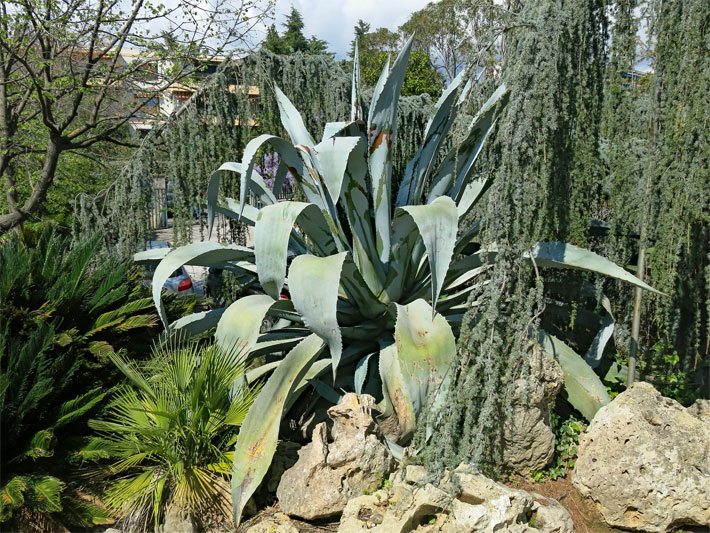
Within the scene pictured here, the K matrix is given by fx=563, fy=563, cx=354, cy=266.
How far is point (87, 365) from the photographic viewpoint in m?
3.33

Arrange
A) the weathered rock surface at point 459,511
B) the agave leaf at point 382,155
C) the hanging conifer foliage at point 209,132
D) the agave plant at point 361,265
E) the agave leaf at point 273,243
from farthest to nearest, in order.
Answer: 1. the hanging conifer foliage at point 209,132
2. the agave leaf at point 382,155
3. the agave leaf at point 273,243
4. the agave plant at point 361,265
5. the weathered rock surface at point 459,511

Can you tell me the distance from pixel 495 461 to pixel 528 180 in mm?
1410

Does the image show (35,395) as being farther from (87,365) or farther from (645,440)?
(645,440)

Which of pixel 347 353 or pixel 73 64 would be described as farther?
pixel 73 64

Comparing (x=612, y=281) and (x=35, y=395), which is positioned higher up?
(x=612, y=281)

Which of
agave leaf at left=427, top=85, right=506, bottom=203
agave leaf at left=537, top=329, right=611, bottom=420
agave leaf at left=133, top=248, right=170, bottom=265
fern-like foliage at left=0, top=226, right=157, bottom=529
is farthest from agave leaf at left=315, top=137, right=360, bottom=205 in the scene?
agave leaf at left=133, top=248, right=170, bottom=265

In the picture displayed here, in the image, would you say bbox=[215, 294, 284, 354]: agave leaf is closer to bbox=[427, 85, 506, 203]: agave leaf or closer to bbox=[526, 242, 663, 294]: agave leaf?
bbox=[427, 85, 506, 203]: agave leaf

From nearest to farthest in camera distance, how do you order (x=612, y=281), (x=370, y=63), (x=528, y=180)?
1. (x=528, y=180)
2. (x=612, y=281)
3. (x=370, y=63)

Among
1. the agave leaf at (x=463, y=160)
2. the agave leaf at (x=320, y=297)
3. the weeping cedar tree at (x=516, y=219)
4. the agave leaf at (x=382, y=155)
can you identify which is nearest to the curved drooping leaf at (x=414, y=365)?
the weeping cedar tree at (x=516, y=219)

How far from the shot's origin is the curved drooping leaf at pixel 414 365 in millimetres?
2916

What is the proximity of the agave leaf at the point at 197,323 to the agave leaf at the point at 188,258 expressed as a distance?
0.36 meters

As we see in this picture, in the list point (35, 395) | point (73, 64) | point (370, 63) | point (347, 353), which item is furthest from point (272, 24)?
point (370, 63)

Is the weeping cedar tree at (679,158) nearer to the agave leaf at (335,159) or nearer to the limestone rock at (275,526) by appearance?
the agave leaf at (335,159)

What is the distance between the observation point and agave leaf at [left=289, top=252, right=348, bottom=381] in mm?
2736
